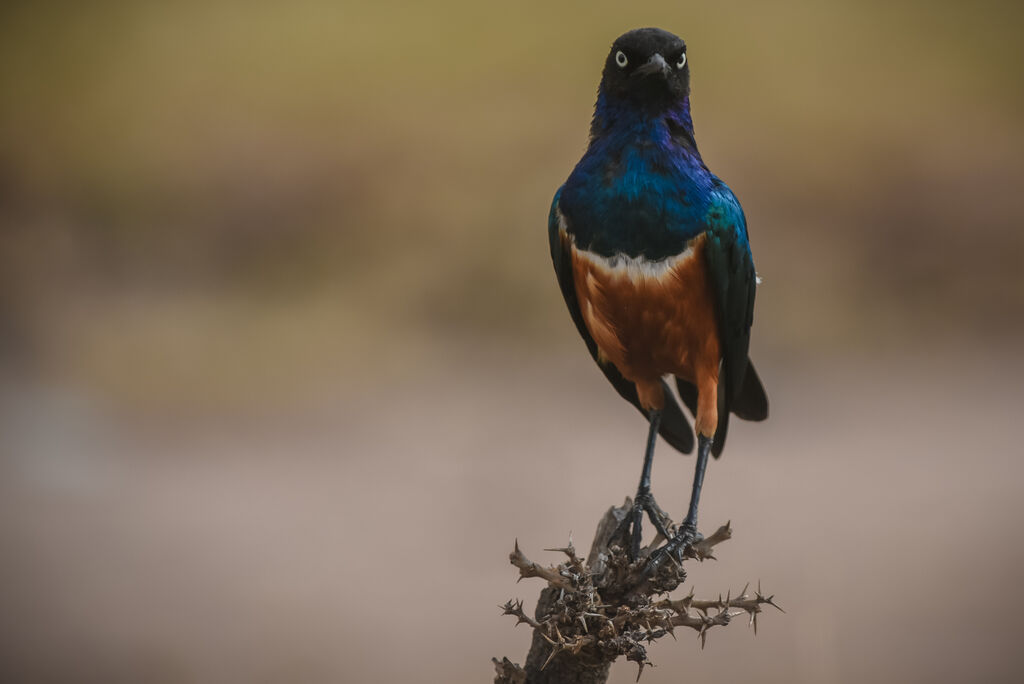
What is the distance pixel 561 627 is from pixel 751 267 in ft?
4.01

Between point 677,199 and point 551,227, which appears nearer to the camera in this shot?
point 677,199

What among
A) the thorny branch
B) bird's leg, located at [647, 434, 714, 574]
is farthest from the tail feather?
the thorny branch

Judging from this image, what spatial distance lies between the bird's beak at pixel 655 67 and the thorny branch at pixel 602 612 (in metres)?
1.23

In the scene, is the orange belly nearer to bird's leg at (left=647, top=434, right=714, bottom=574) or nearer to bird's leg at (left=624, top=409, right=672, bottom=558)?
bird's leg at (left=647, top=434, right=714, bottom=574)

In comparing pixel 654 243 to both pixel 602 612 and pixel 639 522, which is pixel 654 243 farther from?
pixel 602 612

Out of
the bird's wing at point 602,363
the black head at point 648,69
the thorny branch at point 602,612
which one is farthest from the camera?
the bird's wing at point 602,363

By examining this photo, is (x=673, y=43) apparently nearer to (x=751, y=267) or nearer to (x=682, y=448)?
(x=751, y=267)

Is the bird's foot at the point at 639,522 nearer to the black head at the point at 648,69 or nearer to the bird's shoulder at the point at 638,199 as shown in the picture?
the bird's shoulder at the point at 638,199

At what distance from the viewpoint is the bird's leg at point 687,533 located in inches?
115

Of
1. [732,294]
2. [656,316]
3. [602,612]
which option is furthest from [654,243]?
[602,612]

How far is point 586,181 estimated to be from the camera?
291 cm

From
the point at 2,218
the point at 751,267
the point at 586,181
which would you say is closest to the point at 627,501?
the point at 751,267

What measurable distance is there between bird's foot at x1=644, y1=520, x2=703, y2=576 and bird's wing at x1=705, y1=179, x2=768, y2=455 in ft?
1.53

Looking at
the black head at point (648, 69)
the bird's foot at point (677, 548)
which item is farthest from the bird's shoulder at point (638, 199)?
the bird's foot at point (677, 548)
